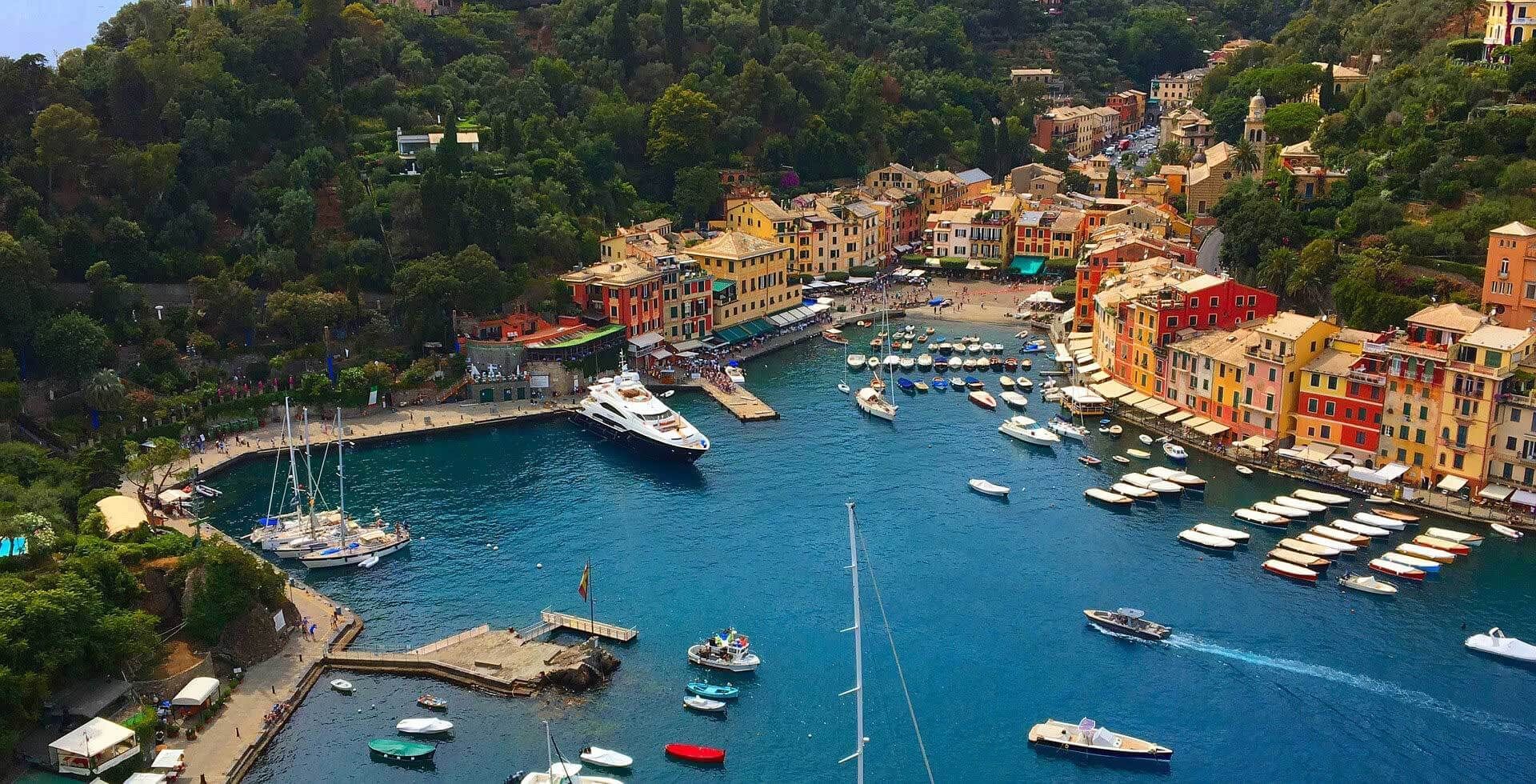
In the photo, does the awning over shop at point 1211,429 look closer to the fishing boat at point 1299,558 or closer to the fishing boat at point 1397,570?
the fishing boat at point 1299,558

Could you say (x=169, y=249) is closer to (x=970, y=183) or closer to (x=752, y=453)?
(x=752, y=453)

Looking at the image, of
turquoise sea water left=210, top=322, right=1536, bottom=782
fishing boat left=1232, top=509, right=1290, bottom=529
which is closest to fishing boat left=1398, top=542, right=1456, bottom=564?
turquoise sea water left=210, top=322, right=1536, bottom=782

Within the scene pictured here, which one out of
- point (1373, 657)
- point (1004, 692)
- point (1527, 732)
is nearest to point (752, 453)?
point (1004, 692)

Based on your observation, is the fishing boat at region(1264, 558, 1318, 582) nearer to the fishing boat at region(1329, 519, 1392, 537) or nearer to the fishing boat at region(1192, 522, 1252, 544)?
the fishing boat at region(1192, 522, 1252, 544)

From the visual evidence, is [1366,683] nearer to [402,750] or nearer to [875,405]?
[402,750]

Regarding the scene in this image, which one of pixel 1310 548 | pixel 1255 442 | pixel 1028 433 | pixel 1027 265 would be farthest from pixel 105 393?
pixel 1027 265

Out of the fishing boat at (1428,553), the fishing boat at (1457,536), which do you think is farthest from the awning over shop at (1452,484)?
the fishing boat at (1428,553)

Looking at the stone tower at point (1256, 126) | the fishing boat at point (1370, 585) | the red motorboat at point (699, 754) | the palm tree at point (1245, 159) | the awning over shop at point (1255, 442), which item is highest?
the stone tower at point (1256, 126)
